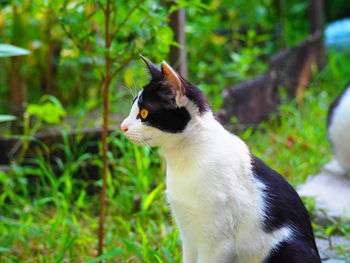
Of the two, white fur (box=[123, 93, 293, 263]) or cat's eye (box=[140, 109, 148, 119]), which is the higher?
cat's eye (box=[140, 109, 148, 119])

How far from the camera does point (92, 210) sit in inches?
129

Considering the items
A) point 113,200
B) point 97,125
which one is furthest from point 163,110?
point 97,125

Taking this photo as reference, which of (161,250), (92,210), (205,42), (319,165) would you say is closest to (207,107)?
(161,250)

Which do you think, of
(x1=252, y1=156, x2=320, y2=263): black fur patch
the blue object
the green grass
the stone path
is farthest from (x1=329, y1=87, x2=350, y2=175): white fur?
the blue object

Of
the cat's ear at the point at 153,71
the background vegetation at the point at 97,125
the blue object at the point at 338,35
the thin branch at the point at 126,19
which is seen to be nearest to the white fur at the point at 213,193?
the cat's ear at the point at 153,71

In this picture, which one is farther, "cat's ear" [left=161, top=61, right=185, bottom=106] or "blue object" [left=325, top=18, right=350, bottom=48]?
"blue object" [left=325, top=18, right=350, bottom=48]

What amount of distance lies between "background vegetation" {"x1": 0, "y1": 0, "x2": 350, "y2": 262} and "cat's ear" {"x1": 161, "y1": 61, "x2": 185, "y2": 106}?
284 mm

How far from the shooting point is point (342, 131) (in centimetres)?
331

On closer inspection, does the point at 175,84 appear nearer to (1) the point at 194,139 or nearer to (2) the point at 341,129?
(1) the point at 194,139

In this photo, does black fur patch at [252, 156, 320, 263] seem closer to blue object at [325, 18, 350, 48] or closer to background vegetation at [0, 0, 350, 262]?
background vegetation at [0, 0, 350, 262]

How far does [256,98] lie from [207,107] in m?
2.72

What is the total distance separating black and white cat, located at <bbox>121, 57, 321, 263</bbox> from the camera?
1755mm

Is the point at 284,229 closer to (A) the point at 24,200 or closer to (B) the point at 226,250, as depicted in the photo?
(B) the point at 226,250

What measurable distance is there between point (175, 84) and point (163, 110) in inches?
3.9
